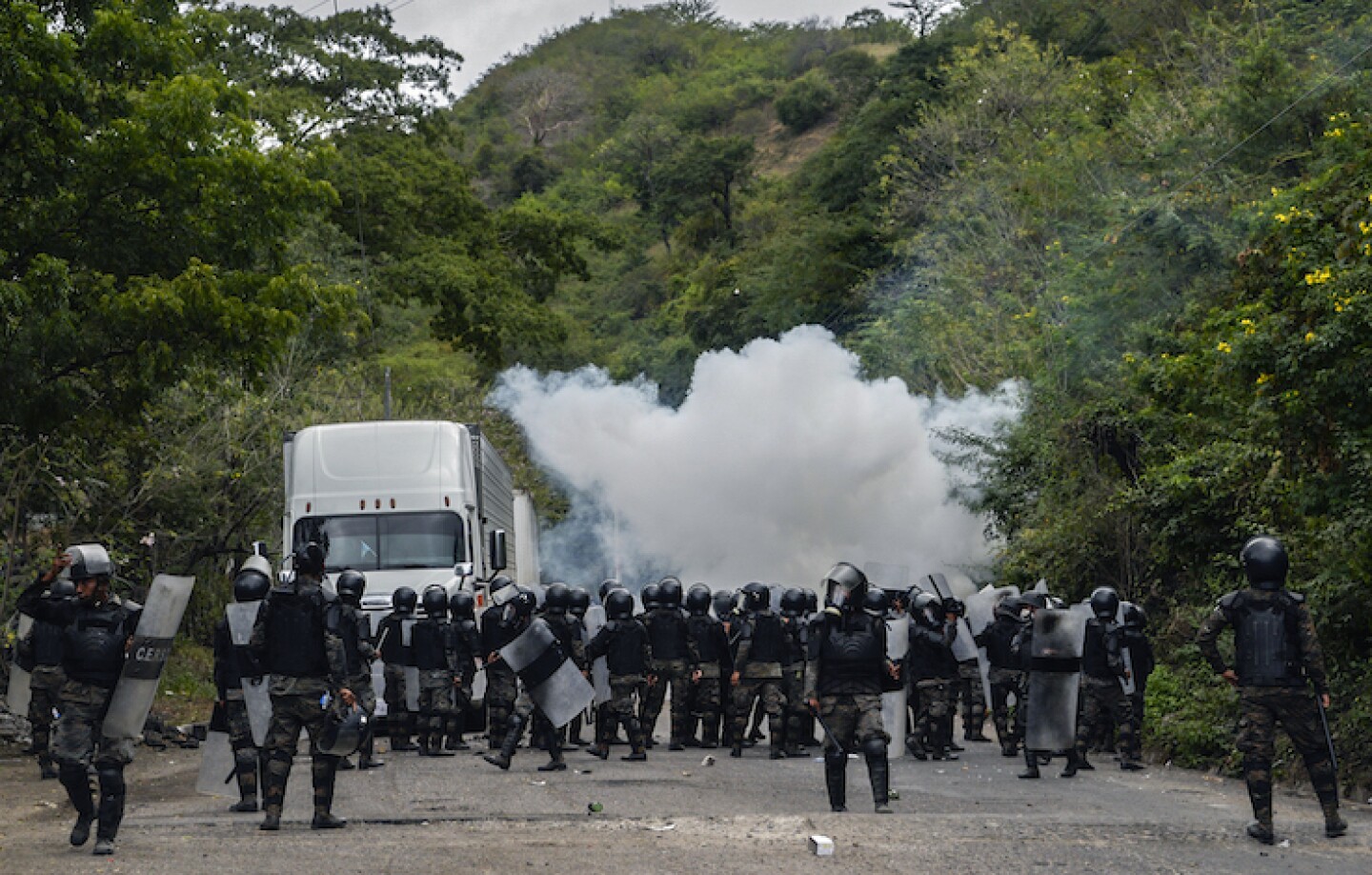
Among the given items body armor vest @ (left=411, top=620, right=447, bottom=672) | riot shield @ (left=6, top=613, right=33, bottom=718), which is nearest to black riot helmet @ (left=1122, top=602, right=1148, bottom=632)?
body armor vest @ (left=411, top=620, right=447, bottom=672)

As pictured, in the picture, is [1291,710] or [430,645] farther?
[430,645]

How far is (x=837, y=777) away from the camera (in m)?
11.1

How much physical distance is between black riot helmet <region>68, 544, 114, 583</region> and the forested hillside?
15.9ft

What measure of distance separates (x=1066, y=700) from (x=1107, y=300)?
14138 mm

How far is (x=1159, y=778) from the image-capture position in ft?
47.2

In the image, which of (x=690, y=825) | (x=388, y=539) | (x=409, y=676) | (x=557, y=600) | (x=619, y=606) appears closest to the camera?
(x=690, y=825)

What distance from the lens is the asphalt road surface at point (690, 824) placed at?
28.3ft

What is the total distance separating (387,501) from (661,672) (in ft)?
16.5

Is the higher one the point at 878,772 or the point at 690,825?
the point at 878,772

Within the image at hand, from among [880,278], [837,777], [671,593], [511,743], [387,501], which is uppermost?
[880,278]

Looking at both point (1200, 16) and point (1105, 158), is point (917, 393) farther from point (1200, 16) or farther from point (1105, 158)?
point (1200, 16)

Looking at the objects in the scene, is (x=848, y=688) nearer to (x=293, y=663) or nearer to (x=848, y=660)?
(x=848, y=660)

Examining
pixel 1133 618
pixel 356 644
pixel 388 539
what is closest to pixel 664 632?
pixel 1133 618

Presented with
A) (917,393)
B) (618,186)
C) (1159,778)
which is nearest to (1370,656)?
(1159,778)
